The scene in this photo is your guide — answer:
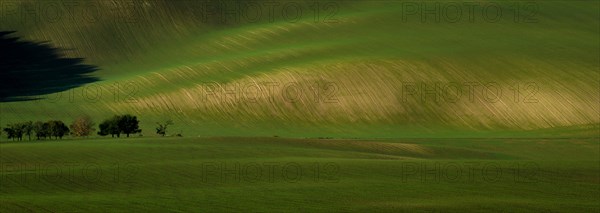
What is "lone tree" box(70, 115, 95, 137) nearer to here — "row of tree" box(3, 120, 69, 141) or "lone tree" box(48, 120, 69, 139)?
"row of tree" box(3, 120, 69, 141)

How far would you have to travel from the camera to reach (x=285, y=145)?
203 ft

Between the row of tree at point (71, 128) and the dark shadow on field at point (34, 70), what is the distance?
20.3 m

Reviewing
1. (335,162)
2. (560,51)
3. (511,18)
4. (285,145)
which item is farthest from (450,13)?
(335,162)

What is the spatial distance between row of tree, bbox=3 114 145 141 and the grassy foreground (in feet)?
15.4


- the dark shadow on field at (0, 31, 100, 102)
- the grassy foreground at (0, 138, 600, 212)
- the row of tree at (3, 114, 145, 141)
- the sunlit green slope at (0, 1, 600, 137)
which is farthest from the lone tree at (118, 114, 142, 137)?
the dark shadow on field at (0, 31, 100, 102)

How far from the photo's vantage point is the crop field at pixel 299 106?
151 ft

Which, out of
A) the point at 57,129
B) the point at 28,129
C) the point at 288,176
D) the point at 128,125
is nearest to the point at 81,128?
the point at 128,125

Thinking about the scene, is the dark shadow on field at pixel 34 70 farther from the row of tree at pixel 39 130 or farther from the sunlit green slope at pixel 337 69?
the row of tree at pixel 39 130

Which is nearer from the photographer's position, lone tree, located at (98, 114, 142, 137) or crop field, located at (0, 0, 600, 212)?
crop field, located at (0, 0, 600, 212)

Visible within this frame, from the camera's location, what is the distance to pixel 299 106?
275 ft

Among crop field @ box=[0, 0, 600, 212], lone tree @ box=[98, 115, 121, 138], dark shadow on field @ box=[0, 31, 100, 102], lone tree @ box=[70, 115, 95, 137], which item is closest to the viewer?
crop field @ box=[0, 0, 600, 212]

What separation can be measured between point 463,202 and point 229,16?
7485 centimetres

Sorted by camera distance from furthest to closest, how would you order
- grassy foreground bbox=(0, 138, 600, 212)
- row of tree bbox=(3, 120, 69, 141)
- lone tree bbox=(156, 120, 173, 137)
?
lone tree bbox=(156, 120, 173, 137) → row of tree bbox=(3, 120, 69, 141) → grassy foreground bbox=(0, 138, 600, 212)

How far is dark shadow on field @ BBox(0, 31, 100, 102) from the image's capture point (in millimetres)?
95125
